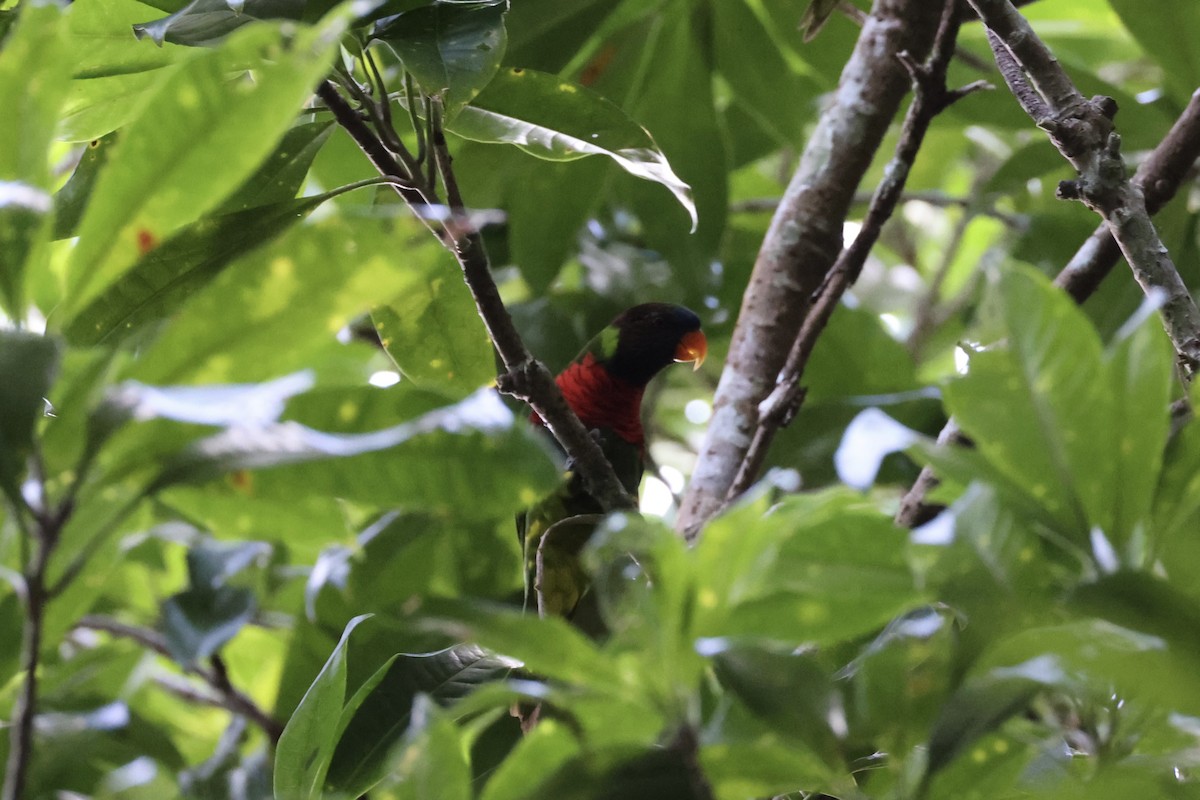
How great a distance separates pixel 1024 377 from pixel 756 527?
0.17 metres

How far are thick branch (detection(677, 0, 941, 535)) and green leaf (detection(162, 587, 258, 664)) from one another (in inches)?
26.6

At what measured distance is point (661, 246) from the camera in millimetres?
1724

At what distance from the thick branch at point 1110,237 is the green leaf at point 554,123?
0.37m

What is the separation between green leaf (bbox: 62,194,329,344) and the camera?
764 millimetres

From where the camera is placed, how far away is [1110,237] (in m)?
1.07

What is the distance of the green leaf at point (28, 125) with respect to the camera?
1.60ft

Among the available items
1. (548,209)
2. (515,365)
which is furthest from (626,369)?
(515,365)


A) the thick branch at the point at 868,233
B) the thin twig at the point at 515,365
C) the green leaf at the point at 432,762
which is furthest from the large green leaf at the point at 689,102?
the green leaf at the point at 432,762

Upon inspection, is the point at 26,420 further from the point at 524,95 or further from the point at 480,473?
the point at 524,95

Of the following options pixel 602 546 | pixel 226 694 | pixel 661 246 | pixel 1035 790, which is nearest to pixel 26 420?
pixel 602 546

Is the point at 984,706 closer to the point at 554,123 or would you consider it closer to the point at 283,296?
the point at 283,296

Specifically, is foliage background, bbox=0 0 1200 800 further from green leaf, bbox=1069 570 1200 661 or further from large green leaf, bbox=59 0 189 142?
large green leaf, bbox=59 0 189 142

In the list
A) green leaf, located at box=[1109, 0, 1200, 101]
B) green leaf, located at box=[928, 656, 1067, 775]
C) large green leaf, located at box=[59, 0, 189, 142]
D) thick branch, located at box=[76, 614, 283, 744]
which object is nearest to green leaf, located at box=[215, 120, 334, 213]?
large green leaf, located at box=[59, 0, 189, 142]

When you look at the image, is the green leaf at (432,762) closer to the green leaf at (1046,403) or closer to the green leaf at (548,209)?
the green leaf at (1046,403)
